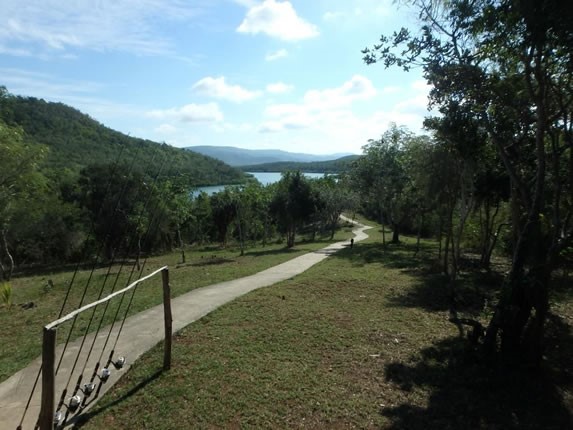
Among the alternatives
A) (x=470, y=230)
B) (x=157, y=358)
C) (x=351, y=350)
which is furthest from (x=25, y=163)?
(x=470, y=230)

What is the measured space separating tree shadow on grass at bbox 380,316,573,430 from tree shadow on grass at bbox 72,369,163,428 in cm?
368

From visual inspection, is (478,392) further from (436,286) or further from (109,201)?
(109,201)

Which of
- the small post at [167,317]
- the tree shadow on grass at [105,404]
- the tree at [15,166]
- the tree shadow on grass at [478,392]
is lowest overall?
the tree shadow on grass at [478,392]

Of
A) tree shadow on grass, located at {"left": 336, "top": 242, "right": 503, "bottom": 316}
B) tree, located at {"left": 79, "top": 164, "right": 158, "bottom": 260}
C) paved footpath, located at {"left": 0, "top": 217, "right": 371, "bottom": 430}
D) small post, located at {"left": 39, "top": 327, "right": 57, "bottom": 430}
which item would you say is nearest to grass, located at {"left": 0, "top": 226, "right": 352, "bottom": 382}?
paved footpath, located at {"left": 0, "top": 217, "right": 371, "bottom": 430}

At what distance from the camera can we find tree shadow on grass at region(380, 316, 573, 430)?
5.04 metres

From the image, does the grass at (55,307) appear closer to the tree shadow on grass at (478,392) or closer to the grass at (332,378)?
the grass at (332,378)

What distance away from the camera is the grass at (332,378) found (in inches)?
197

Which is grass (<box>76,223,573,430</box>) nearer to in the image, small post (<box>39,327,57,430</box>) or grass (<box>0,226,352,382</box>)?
small post (<box>39,327,57,430</box>)

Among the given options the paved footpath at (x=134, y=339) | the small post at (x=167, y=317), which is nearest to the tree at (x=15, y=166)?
the paved footpath at (x=134, y=339)

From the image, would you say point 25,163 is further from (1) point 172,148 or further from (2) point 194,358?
(2) point 194,358

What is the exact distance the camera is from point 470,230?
69.8ft

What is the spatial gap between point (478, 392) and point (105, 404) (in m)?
5.69

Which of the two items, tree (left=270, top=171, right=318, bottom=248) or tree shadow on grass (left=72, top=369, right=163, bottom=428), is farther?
tree (left=270, top=171, right=318, bottom=248)

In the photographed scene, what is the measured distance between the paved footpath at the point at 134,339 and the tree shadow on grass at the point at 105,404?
1.29ft
